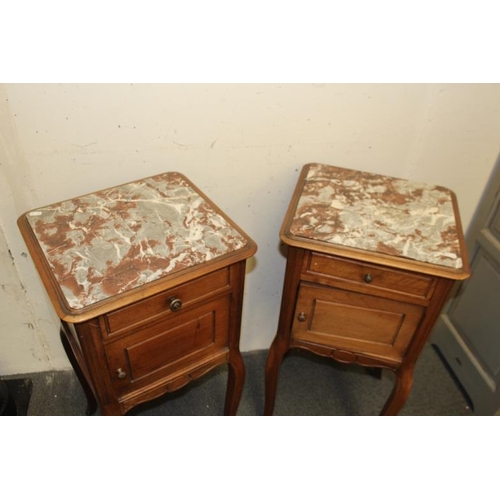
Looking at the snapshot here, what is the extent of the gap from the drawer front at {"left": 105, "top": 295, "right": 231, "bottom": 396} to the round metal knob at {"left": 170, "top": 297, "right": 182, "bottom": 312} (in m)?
0.05

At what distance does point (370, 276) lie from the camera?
4.00 feet

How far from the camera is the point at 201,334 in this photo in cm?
125

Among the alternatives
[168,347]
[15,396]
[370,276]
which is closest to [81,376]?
[15,396]

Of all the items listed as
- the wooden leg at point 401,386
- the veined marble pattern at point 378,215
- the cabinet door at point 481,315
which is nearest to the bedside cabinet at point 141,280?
the veined marble pattern at point 378,215

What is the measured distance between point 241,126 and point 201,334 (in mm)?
678

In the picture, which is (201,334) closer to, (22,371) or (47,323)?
(47,323)

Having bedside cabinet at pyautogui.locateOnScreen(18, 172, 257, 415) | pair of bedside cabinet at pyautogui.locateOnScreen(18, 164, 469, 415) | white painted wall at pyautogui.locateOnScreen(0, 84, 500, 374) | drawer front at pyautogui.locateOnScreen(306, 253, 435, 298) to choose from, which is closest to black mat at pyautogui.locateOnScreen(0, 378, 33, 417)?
white painted wall at pyautogui.locateOnScreen(0, 84, 500, 374)

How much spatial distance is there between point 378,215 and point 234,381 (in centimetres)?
74

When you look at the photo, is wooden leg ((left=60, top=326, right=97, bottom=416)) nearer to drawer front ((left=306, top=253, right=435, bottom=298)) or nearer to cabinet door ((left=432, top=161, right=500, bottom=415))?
drawer front ((left=306, top=253, right=435, bottom=298))

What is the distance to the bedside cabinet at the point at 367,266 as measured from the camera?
118 centimetres

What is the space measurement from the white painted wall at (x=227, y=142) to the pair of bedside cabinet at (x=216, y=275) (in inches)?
4.9

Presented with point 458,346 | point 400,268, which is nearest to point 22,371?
point 400,268

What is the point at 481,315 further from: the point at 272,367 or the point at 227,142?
the point at 227,142

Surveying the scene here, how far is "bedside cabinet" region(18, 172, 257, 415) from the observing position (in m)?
1.01
